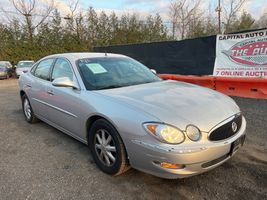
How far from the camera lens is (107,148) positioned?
3.11m

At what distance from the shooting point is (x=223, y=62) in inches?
316

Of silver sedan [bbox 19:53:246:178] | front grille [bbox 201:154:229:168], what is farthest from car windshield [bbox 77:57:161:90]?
front grille [bbox 201:154:229:168]

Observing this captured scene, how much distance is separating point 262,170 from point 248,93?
12.8 feet

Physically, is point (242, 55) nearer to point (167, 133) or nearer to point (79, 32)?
point (167, 133)

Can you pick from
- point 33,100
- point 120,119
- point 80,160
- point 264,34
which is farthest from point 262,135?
point 33,100

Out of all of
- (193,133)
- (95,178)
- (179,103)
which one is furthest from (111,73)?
(193,133)

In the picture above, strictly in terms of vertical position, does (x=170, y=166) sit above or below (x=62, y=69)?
below

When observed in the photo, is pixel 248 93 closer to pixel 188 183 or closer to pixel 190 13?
pixel 188 183

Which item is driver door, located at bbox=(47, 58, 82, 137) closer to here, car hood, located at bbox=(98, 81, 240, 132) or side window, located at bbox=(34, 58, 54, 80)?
side window, located at bbox=(34, 58, 54, 80)

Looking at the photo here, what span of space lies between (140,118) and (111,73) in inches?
53.6

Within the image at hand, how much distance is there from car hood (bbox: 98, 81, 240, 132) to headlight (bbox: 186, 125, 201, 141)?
1.7 inches

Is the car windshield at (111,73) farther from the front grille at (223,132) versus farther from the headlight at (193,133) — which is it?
the front grille at (223,132)

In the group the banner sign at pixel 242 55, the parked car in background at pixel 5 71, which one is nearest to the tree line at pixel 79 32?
the parked car in background at pixel 5 71

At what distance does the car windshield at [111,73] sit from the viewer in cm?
358
